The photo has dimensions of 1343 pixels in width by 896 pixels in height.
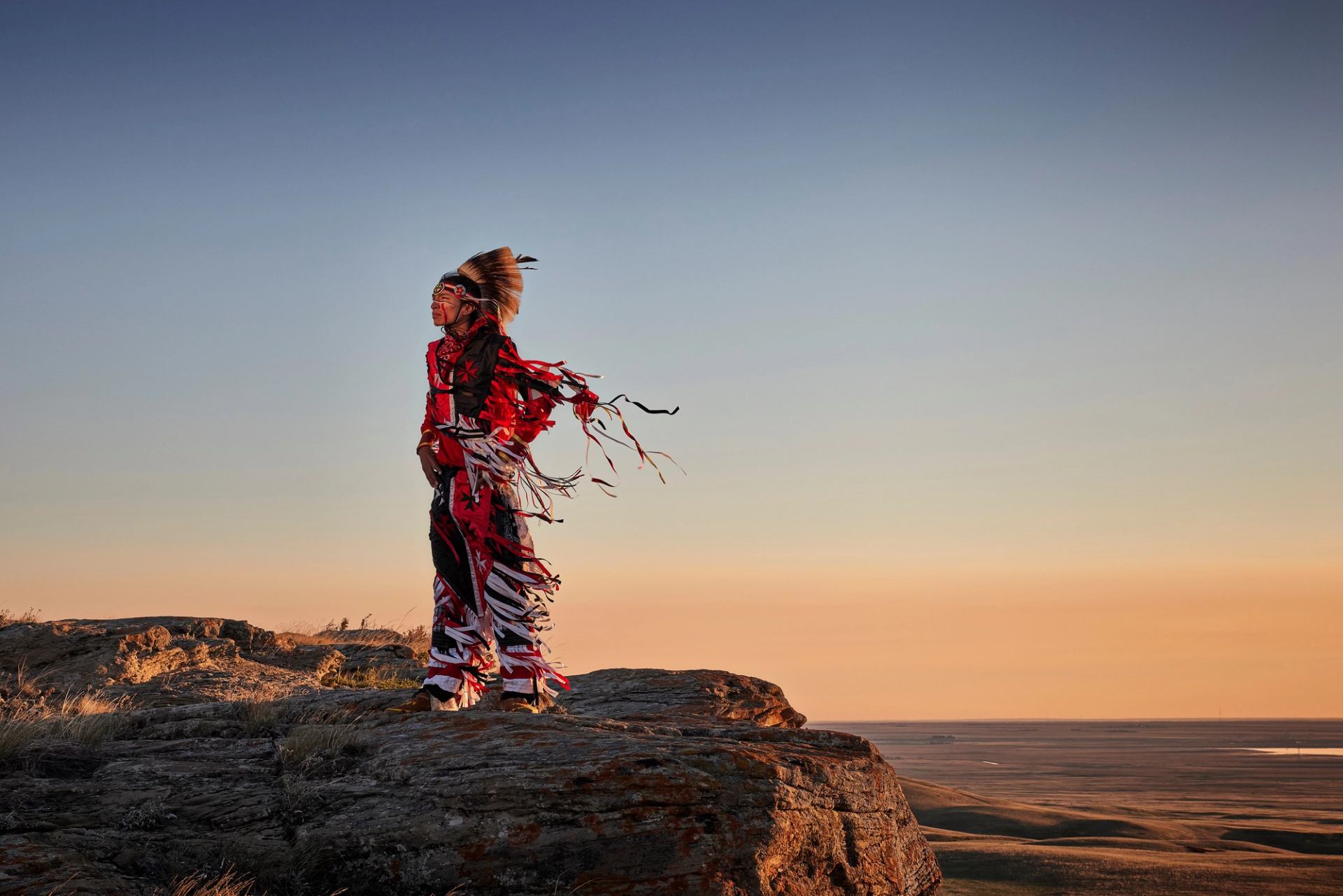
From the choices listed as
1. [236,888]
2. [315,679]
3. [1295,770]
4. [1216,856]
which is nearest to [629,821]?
[236,888]

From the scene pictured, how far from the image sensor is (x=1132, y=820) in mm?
26859

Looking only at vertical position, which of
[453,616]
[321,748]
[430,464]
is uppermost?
[430,464]

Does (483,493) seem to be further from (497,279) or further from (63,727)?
(63,727)

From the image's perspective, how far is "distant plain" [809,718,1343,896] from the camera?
1630 centimetres

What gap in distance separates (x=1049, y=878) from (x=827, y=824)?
1168cm

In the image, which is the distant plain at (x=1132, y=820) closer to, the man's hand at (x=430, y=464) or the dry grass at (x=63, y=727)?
the man's hand at (x=430, y=464)

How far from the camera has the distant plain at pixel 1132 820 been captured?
642 inches

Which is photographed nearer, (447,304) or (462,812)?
(462,812)

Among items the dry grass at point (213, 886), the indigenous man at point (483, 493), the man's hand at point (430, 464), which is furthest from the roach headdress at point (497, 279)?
the dry grass at point (213, 886)

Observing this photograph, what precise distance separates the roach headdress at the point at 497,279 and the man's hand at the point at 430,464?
3.34 ft

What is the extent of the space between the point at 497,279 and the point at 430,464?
1.41 metres

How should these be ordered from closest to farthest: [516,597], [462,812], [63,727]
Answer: [462,812]
[63,727]
[516,597]

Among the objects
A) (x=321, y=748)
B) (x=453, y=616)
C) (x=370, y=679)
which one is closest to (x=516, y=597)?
(x=453, y=616)

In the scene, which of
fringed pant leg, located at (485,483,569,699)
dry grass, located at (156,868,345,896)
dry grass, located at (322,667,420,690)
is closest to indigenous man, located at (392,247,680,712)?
fringed pant leg, located at (485,483,569,699)
